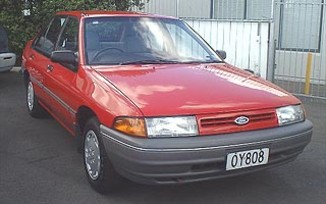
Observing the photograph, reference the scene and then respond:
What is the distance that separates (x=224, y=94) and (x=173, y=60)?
3.55 ft

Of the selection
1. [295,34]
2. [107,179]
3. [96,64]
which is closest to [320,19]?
[295,34]

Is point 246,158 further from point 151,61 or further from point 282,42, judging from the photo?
point 282,42

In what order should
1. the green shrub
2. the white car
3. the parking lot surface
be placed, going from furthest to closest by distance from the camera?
the green shrub, the white car, the parking lot surface

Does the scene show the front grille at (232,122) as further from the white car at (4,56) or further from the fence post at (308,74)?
the white car at (4,56)

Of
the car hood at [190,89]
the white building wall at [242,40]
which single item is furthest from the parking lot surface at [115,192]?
the white building wall at [242,40]

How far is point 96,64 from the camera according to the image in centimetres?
441

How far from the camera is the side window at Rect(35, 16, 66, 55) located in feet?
18.4

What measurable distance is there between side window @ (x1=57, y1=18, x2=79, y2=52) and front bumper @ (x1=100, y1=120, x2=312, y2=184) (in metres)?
1.50

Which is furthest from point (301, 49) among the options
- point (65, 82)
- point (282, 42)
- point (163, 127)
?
point (163, 127)

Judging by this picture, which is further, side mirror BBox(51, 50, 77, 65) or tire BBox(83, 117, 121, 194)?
side mirror BBox(51, 50, 77, 65)

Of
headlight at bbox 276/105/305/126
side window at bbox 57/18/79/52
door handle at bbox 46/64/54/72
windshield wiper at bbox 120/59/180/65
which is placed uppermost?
side window at bbox 57/18/79/52

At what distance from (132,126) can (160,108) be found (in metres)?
0.25

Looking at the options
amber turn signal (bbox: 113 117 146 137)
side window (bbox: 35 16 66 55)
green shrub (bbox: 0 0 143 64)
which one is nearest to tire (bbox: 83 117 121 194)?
amber turn signal (bbox: 113 117 146 137)

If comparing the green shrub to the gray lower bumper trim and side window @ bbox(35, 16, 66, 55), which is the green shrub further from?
the gray lower bumper trim
